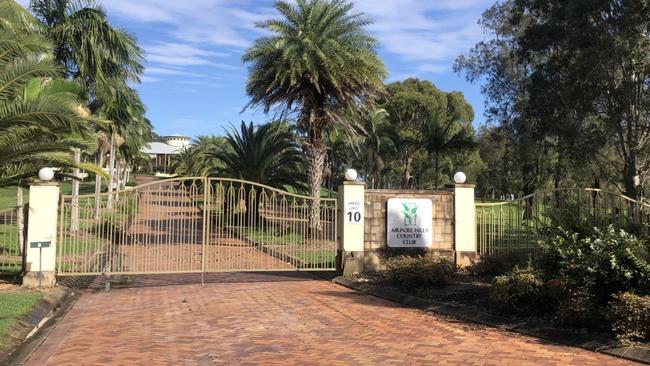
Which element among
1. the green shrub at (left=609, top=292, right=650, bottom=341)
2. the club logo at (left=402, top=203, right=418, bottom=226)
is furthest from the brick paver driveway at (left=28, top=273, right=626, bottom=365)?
the club logo at (left=402, top=203, right=418, bottom=226)

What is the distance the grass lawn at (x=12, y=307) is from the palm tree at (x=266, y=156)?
15.9 metres

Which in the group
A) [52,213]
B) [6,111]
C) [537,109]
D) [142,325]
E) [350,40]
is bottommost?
[142,325]

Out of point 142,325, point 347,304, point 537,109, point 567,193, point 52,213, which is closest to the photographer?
point 142,325

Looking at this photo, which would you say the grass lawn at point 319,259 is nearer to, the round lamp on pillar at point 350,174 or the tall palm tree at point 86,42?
the round lamp on pillar at point 350,174

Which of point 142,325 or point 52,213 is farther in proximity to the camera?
point 52,213

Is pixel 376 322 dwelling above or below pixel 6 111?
below

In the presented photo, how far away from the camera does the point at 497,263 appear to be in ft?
41.9

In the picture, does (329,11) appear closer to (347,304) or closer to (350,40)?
(350,40)

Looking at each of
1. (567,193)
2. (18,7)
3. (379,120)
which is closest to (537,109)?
(567,193)

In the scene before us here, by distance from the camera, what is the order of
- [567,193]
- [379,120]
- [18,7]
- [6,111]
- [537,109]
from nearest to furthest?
1. [6,111]
2. [18,7]
3. [567,193]
4. [537,109]
5. [379,120]

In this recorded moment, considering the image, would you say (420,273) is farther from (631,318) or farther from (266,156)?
(266,156)

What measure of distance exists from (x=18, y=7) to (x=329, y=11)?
10.4 metres

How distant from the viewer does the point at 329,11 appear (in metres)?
20.5

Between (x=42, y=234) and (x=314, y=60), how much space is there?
36.3 ft
